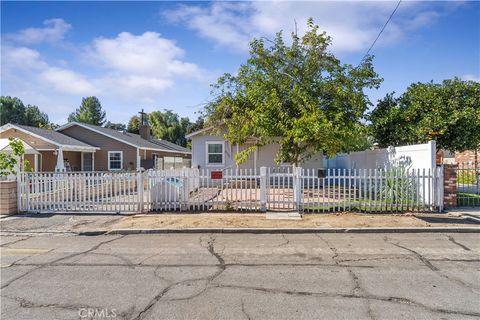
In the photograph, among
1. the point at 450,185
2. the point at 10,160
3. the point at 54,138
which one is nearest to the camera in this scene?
the point at 10,160

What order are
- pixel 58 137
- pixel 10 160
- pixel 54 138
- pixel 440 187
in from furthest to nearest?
pixel 58 137, pixel 54 138, pixel 10 160, pixel 440 187

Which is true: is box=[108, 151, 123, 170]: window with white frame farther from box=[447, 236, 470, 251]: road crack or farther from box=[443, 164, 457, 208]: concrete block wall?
box=[447, 236, 470, 251]: road crack

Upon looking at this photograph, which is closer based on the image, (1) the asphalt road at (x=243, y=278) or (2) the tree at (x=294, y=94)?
(1) the asphalt road at (x=243, y=278)

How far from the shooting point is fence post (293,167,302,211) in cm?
1037

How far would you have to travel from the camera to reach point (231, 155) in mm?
20016

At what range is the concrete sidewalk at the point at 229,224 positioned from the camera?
8.20 m

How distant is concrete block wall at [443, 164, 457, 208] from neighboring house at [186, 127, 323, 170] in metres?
9.16

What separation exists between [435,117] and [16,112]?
236ft

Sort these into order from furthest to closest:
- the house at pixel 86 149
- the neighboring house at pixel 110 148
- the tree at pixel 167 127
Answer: the tree at pixel 167 127
the neighboring house at pixel 110 148
the house at pixel 86 149

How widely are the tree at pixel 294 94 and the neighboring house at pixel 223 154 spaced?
3.26m

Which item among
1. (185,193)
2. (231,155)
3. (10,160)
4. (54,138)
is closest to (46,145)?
(54,138)

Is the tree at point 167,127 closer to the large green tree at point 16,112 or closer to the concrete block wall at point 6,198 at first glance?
the large green tree at point 16,112

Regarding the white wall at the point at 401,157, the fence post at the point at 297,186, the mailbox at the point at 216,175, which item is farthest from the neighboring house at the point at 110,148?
the fence post at the point at 297,186

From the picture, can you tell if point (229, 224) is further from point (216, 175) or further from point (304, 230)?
point (216, 175)
